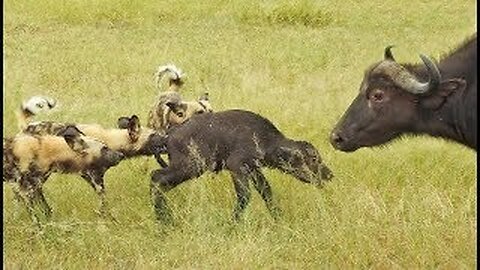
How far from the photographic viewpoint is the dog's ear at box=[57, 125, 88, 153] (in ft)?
24.3

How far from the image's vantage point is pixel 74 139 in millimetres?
7434

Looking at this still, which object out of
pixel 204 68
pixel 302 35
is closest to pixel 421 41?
pixel 302 35

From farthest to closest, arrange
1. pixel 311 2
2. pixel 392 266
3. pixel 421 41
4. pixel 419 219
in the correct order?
pixel 311 2, pixel 421 41, pixel 419 219, pixel 392 266

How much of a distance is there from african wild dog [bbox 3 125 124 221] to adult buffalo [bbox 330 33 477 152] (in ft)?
6.53

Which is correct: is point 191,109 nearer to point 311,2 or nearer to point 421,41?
point 421,41

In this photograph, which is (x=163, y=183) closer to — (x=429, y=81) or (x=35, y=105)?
(x=35, y=105)

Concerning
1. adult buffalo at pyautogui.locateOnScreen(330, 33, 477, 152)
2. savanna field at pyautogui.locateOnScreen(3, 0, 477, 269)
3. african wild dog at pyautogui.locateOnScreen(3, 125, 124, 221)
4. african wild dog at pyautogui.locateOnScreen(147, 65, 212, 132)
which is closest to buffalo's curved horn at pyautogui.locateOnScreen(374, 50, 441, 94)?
adult buffalo at pyautogui.locateOnScreen(330, 33, 477, 152)

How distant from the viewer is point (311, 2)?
66.9 feet

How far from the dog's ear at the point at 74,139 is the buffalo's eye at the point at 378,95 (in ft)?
7.75

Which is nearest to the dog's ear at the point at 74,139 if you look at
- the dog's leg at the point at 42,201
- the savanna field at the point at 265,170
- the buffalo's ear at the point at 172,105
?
the dog's leg at the point at 42,201

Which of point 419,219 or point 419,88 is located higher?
point 419,88

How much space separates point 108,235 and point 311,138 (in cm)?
332

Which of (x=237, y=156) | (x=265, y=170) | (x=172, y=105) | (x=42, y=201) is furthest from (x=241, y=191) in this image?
(x=172, y=105)

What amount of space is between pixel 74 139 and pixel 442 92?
9.53 ft
